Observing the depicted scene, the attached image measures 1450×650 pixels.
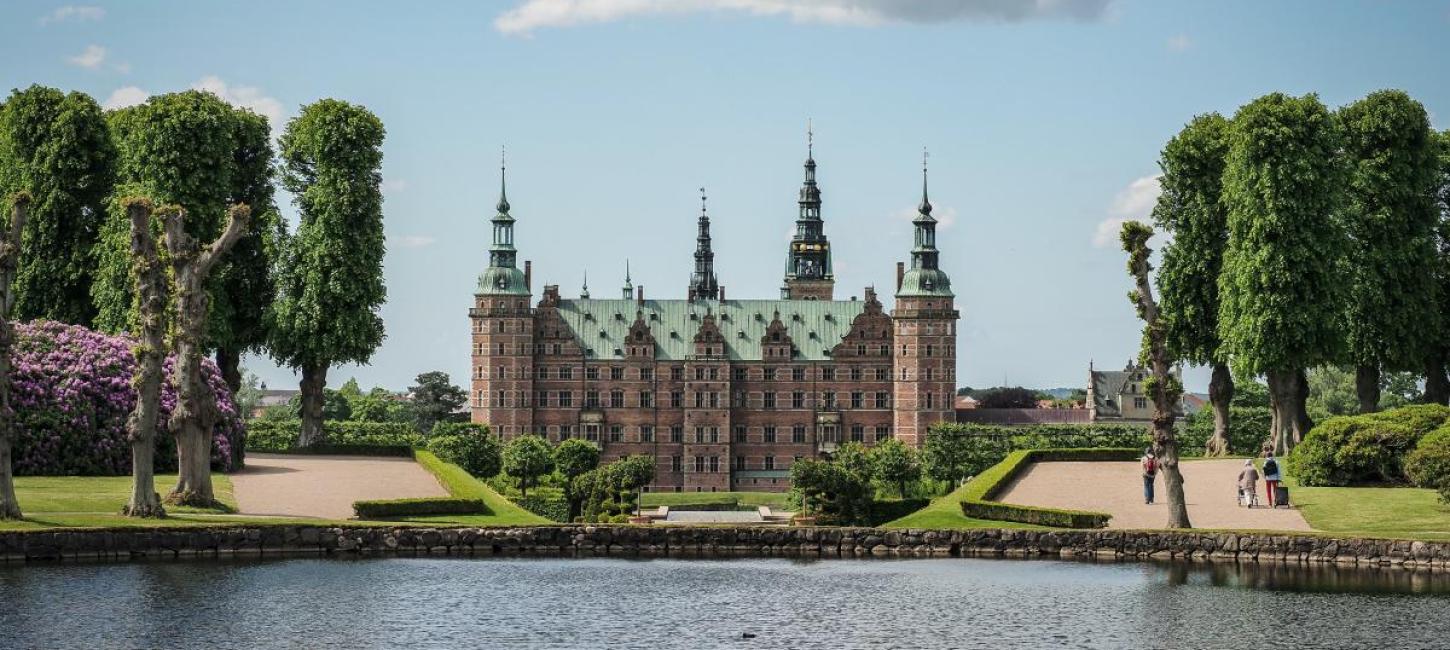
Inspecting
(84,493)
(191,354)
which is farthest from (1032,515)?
(84,493)

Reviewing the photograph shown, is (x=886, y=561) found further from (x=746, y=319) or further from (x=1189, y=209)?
(x=746, y=319)

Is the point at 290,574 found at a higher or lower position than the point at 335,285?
lower

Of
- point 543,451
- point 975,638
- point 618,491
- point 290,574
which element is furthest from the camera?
point 543,451

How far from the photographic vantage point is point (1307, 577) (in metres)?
42.3

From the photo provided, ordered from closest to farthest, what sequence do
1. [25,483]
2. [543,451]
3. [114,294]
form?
[25,483] < [114,294] < [543,451]

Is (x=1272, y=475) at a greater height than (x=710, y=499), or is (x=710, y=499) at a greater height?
(x=1272, y=475)

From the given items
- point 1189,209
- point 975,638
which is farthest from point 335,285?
point 975,638

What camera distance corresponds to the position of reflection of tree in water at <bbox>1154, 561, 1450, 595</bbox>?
133 feet

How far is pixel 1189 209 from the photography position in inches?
→ 2751

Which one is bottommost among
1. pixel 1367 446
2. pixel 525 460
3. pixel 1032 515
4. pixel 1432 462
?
pixel 1032 515

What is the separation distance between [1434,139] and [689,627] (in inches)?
1742

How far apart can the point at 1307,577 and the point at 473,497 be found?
21.9m

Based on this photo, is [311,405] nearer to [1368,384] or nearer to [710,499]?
[1368,384]

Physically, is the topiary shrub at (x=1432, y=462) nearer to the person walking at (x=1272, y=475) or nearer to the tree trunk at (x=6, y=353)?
the person walking at (x=1272, y=475)
